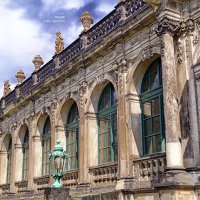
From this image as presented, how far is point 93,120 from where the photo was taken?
1389 cm

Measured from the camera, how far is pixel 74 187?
13930 millimetres

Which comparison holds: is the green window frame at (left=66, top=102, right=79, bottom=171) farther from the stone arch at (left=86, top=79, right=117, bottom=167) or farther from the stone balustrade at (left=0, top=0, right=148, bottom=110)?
the stone balustrade at (left=0, top=0, right=148, bottom=110)

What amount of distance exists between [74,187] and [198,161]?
238 inches

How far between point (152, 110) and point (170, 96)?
2.03 metres

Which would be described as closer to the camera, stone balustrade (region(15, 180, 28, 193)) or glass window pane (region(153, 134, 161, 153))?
glass window pane (region(153, 134, 161, 153))

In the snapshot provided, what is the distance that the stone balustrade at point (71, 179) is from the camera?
1412 centimetres

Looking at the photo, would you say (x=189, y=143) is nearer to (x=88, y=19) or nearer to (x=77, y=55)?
(x=77, y=55)

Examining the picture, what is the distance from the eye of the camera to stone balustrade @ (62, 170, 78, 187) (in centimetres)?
1412

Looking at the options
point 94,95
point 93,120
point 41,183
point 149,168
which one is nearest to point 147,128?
point 149,168

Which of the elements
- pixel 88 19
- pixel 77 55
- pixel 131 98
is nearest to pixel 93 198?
pixel 131 98

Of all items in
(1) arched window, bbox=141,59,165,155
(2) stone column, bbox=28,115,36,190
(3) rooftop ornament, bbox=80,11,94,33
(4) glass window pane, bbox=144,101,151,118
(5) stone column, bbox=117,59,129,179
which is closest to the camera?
(1) arched window, bbox=141,59,165,155

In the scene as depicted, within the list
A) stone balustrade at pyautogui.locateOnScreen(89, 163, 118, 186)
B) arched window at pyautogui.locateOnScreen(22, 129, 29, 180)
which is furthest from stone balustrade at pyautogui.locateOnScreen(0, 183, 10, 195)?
stone balustrade at pyautogui.locateOnScreen(89, 163, 118, 186)

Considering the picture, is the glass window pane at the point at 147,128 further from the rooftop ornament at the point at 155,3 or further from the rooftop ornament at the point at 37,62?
the rooftop ornament at the point at 37,62

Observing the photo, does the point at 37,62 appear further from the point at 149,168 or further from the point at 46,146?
the point at 149,168
